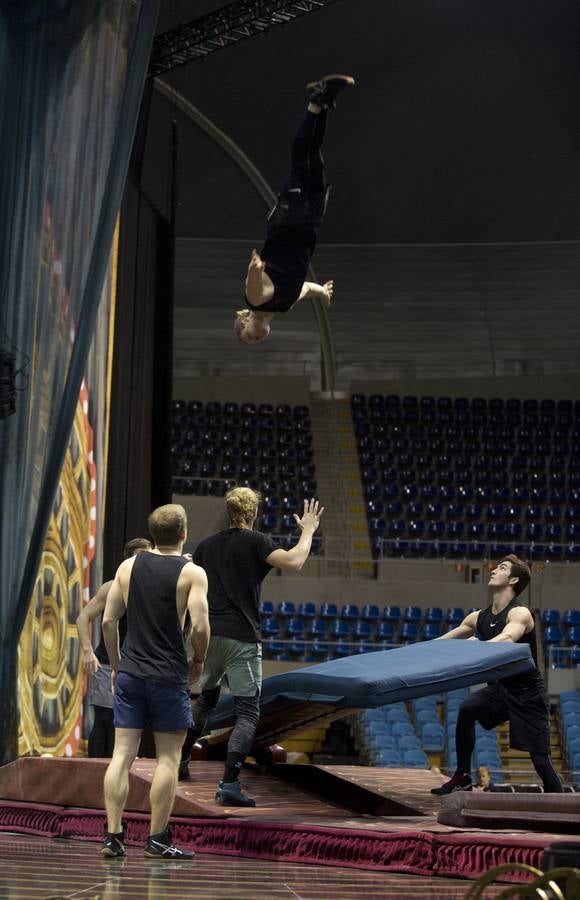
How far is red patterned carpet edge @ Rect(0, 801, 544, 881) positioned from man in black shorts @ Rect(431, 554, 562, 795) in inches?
55.9

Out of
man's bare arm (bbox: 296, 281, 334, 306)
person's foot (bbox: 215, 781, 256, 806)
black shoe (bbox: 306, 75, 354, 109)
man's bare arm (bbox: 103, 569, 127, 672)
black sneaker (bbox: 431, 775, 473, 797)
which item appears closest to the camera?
man's bare arm (bbox: 103, 569, 127, 672)

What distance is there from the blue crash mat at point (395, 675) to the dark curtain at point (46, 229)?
2736 millimetres

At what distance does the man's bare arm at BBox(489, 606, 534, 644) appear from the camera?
6703mm

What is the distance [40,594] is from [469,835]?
5.45 m

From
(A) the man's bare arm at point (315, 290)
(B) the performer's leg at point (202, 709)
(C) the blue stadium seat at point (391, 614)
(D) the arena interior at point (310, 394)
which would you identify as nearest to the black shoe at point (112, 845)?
(D) the arena interior at point (310, 394)

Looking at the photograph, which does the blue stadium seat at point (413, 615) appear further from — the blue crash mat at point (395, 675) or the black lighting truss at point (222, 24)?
the blue crash mat at point (395, 675)

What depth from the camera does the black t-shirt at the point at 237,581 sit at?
19.6ft

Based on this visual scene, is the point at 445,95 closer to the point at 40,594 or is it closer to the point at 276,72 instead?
the point at 276,72

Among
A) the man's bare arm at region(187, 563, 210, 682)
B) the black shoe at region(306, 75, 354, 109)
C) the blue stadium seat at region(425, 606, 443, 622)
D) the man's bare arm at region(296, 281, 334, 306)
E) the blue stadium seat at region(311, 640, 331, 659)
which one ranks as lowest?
the man's bare arm at region(187, 563, 210, 682)

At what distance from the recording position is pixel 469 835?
4.97 metres

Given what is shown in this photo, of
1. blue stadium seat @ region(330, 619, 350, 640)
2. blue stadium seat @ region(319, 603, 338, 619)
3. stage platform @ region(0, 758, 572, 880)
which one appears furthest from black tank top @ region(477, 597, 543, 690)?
blue stadium seat @ region(319, 603, 338, 619)

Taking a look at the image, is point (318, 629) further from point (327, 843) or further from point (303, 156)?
point (327, 843)

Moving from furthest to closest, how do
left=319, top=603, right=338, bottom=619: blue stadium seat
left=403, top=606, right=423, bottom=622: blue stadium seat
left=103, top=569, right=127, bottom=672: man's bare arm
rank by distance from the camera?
1. left=319, top=603, right=338, bottom=619: blue stadium seat
2. left=403, top=606, right=423, bottom=622: blue stadium seat
3. left=103, top=569, right=127, bottom=672: man's bare arm

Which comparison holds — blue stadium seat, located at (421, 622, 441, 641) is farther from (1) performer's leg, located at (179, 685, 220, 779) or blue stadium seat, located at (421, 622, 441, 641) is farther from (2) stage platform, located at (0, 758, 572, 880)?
(1) performer's leg, located at (179, 685, 220, 779)
